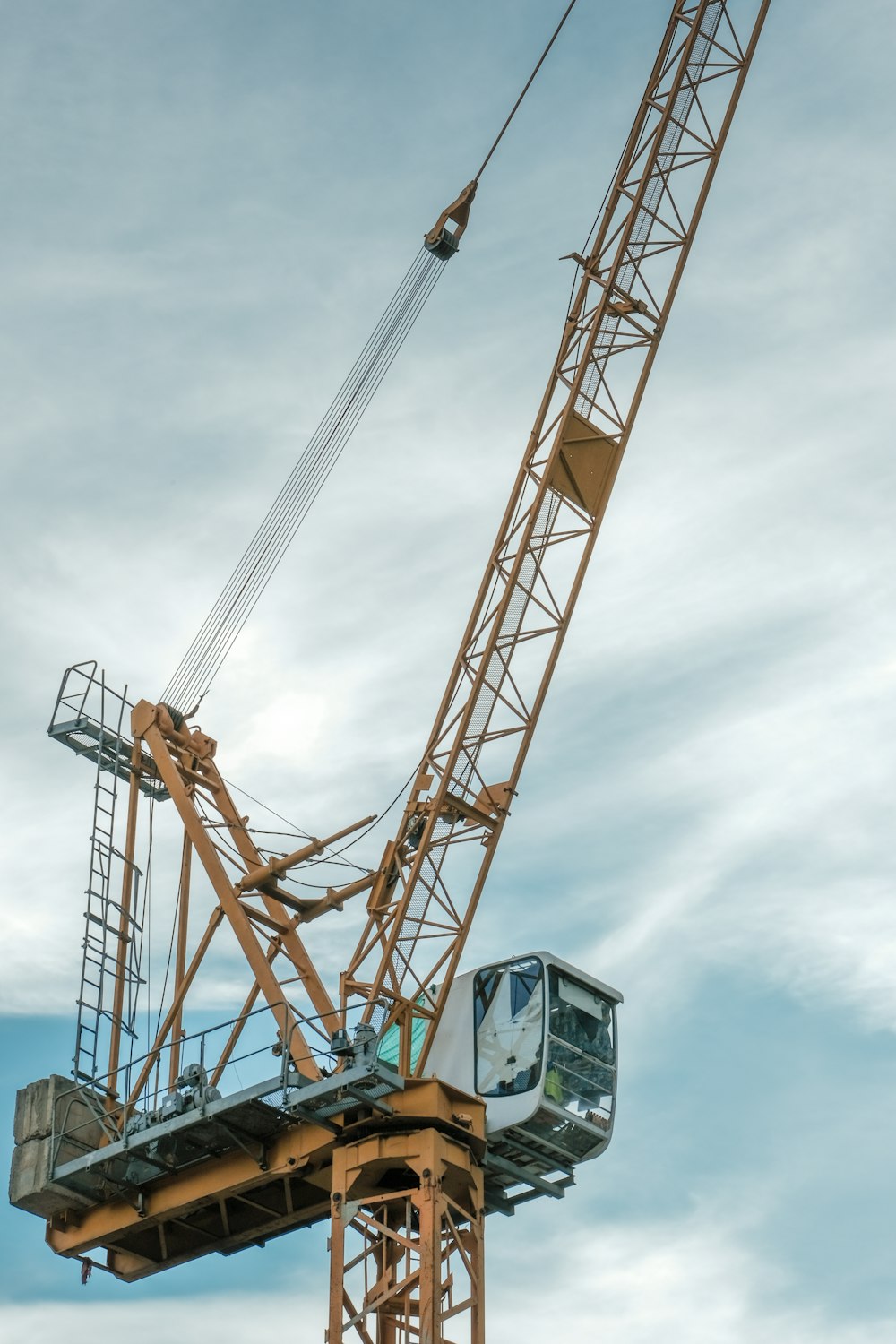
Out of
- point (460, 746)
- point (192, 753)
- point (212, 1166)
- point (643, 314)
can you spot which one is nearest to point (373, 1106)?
point (212, 1166)

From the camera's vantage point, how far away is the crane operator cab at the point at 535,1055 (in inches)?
1681

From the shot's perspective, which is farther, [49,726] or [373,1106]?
[49,726]

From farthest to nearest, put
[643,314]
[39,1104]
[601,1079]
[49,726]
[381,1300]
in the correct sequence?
[49,726]
[643,314]
[39,1104]
[601,1079]
[381,1300]

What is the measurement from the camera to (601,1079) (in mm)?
43938

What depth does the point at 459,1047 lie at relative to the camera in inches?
1735

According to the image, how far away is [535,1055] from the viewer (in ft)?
141

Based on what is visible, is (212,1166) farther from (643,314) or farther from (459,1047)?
(643,314)

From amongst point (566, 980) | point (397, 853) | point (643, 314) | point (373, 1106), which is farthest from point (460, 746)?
point (643, 314)

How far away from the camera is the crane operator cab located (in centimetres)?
4269

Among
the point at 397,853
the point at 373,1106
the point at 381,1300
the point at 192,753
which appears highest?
the point at 192,753

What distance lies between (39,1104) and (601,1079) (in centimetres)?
1286

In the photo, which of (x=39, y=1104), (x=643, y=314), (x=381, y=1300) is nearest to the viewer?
(x=381, y=1300)

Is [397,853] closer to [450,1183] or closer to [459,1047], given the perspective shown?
[459,1047]

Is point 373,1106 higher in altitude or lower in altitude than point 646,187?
lower
